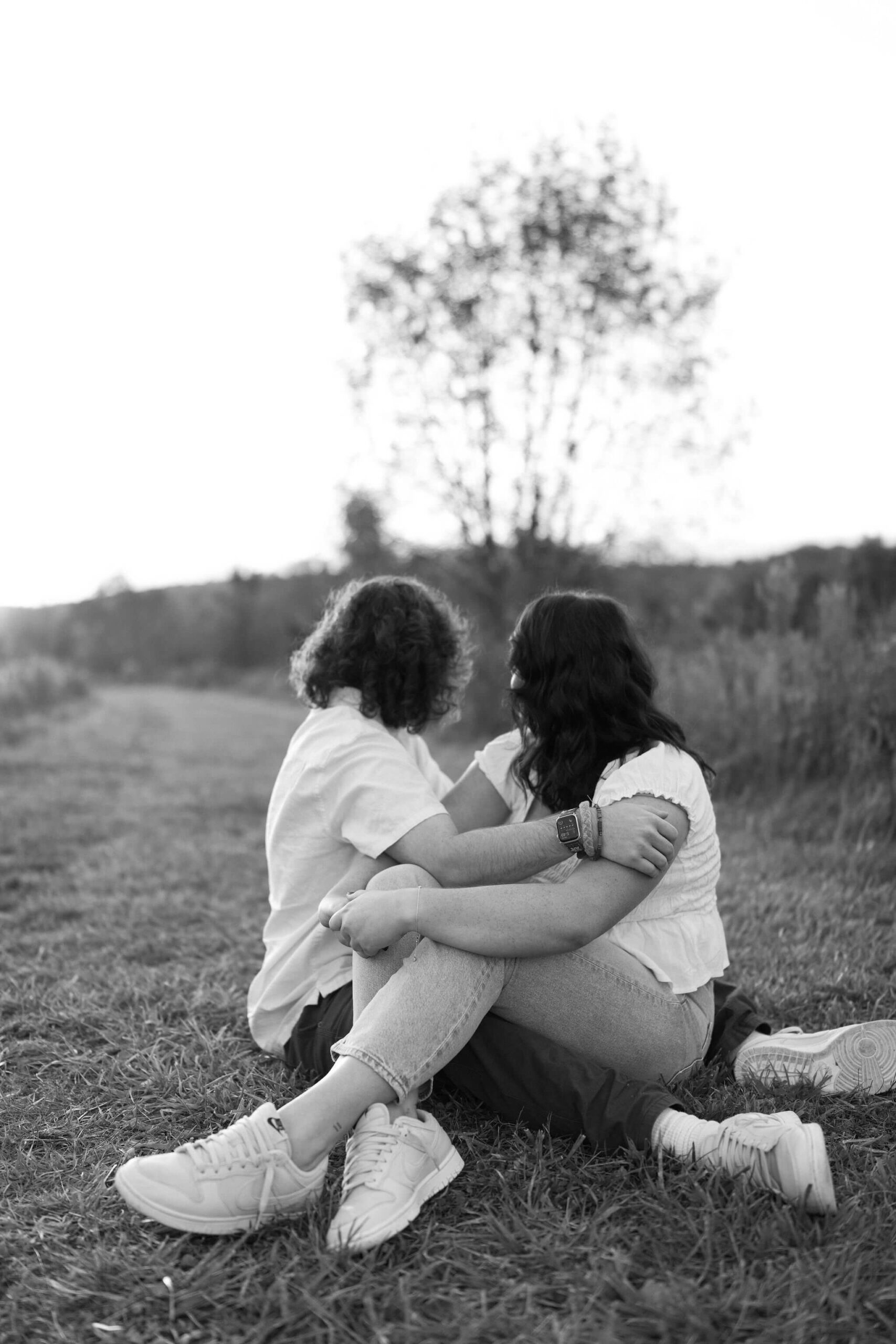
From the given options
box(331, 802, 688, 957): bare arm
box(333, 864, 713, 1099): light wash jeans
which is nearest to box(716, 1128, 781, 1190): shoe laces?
box(333, 864, 713, 1099): light wash jeans

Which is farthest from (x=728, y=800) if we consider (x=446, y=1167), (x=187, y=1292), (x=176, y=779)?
(x=176, y=779)

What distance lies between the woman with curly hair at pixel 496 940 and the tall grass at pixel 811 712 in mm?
2767

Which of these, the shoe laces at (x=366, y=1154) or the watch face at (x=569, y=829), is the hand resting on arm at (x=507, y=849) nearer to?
the watch face at (x=569, y=829)

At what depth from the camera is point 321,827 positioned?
227 centimetres

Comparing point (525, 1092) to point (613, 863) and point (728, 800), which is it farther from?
point (728, 800)

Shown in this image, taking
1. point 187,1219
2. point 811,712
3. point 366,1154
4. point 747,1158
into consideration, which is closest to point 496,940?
point 366,1154

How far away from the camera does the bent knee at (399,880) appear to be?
201cm

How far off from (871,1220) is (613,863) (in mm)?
714

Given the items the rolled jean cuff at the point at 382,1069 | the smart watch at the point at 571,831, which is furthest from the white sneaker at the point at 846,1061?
the rolled jean cuff at the point at 382,1069

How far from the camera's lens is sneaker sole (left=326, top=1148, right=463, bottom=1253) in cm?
160

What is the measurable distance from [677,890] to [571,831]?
315 millimetres

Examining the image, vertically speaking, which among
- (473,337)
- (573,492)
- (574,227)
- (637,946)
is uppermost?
(574,227)

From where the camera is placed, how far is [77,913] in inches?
162

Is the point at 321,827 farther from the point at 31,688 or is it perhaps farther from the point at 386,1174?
the point at 31,688
